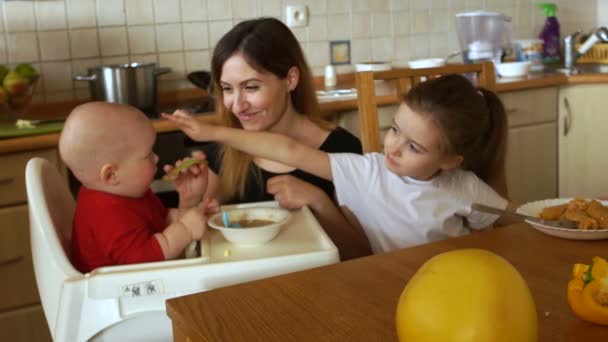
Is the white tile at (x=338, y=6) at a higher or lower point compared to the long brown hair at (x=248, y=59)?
higher

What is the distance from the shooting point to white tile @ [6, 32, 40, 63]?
2463 mm

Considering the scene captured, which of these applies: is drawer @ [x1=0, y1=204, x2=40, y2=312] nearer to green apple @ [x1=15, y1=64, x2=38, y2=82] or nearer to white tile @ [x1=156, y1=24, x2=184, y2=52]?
green apple @ [x1=15, y1=64, x2=38, y2=82]

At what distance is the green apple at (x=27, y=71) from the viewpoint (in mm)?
2273

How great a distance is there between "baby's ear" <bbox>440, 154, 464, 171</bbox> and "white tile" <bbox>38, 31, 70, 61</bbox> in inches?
63.8

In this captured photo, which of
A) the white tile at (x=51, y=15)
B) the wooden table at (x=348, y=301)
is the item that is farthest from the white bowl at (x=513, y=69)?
the wooden table at (x=348, y=301)

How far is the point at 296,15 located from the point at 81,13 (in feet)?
2.82

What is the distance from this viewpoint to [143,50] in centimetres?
267

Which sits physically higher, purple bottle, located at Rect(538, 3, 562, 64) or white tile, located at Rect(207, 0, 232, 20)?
white tile, located at Rect(207, 0, 232, 20)

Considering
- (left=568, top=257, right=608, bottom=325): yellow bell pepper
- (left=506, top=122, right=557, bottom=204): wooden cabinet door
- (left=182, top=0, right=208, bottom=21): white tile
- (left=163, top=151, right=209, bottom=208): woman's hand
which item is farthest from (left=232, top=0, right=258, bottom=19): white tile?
(left=568, top=257, right=608, bottom=325): yellow bell pepper

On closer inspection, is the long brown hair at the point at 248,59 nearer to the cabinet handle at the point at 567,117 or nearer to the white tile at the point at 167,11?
the white tile at the point at 167,11

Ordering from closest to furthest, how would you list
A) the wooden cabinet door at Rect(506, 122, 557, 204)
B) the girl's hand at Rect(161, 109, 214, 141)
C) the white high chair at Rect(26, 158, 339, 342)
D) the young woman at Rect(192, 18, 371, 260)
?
the white high chair at Rect(26, 158, 339, 342) < the girl's hand at Rect(161, 109, 214, 141) < the young woman at Rect(192, 18, 371, 260) < the wooden cabinet door at Rect(506, 122, 557, 204)

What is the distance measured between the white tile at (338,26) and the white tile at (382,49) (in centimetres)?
14

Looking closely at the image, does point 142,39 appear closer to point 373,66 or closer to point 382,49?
point 373,66

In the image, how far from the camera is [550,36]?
135 inches
